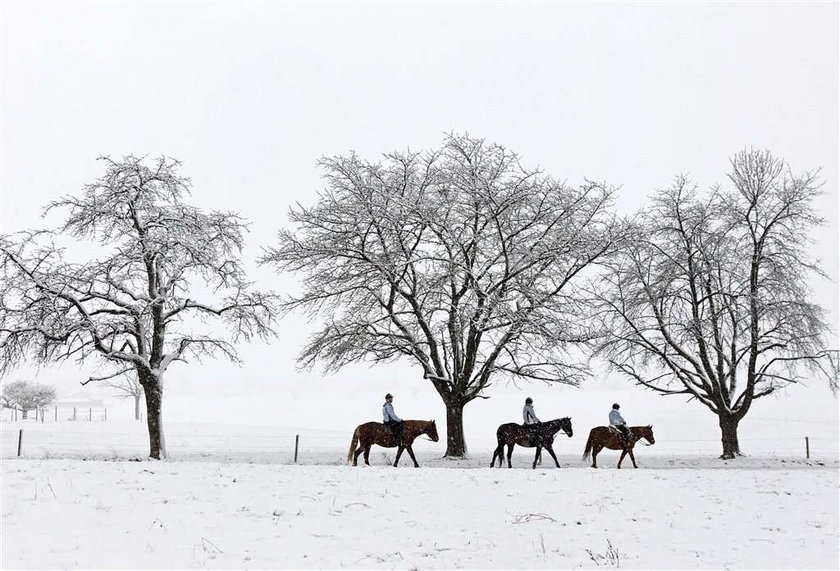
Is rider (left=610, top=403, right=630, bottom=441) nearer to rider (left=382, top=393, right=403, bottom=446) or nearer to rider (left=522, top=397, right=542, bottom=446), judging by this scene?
rider (left=522, top=397, right=542, bottom=446)

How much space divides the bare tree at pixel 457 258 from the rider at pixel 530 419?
3174mm

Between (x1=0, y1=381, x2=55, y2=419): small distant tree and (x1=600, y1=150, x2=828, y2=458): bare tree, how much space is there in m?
69.9

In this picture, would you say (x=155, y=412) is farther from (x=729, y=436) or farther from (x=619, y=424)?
(x=729, y=436)

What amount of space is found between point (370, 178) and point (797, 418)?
179 ft

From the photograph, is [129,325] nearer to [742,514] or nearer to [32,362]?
[32,362]

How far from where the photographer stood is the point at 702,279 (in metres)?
24.6

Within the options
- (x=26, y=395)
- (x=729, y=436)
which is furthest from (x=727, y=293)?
(x=26, y=395)

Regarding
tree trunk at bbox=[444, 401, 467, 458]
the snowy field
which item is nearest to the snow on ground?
the snowy field

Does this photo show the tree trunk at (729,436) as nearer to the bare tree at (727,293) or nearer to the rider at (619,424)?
the bare tree at (727,293)

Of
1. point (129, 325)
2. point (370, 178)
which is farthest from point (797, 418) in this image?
point (129, 325)

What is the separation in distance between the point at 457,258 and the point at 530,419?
648cm

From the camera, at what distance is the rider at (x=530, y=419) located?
1811 centimetres

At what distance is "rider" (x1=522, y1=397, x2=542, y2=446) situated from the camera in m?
18.1

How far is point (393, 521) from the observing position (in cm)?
921
